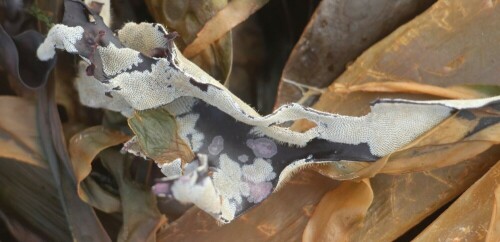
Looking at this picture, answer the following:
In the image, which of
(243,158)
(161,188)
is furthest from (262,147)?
(161,188)

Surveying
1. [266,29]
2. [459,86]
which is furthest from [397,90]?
[266,29]

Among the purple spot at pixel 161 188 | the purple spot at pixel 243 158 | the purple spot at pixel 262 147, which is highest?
the purple spot at pixel 161 188

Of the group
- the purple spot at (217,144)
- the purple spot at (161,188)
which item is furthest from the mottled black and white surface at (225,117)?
the purple spot at (161,188)

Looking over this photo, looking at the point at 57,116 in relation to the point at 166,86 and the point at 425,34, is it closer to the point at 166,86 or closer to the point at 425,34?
the point at 166,86

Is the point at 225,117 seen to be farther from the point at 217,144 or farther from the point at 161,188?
the point at 161,188

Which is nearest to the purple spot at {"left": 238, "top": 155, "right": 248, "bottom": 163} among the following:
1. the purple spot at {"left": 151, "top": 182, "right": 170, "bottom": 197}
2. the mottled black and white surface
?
the mottled black and white surface

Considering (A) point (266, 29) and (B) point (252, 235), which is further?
(A) point (266, 29)

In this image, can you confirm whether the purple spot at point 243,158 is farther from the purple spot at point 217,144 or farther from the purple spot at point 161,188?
the purple spot at point 161,188

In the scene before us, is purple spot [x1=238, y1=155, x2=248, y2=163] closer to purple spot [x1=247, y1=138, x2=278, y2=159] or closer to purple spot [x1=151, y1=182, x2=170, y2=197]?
purple spot [x1=247, y1=138, x2=278, y2=159]
